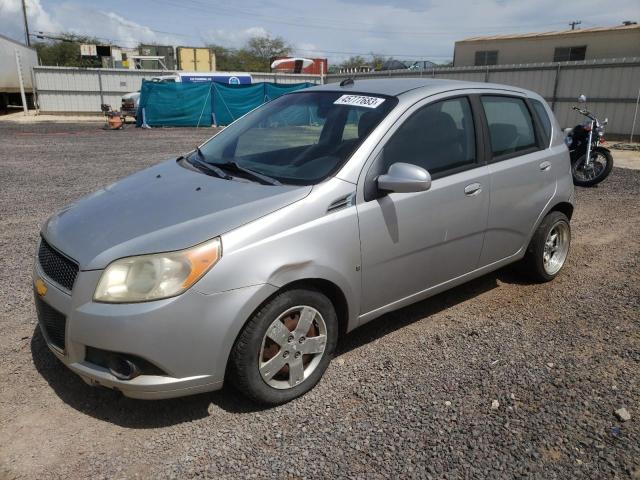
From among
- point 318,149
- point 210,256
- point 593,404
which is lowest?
point 593,404

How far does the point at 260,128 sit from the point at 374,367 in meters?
1.97

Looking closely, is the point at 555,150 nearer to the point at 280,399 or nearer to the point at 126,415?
the point at 280,399

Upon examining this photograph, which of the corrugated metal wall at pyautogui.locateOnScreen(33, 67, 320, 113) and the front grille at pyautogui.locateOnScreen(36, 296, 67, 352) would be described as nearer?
the front grille at pyautogui.locateOnScreen(36, 296, 67, 352)

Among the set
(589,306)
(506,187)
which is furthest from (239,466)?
(589,306)

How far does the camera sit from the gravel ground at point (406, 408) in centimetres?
247

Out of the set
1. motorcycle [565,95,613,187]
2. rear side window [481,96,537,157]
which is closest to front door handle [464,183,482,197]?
rear side window [481,96,537,157]

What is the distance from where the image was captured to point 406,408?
2889 mm

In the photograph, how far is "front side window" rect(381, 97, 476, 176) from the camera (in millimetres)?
3293

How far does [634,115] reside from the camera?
51.7 feet

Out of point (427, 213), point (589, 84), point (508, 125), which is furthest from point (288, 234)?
point (589, 84)

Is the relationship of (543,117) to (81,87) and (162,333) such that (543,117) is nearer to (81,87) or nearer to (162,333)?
(162,333)

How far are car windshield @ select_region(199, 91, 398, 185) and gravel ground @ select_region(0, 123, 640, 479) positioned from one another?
1.30 meters

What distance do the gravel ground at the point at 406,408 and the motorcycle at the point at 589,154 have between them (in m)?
5.31

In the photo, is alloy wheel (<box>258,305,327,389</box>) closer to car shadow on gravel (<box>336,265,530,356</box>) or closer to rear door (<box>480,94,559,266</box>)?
car shadow on gravel (<box>336,265,530,356</box>)
